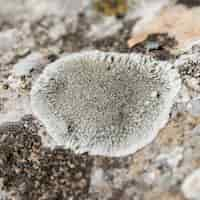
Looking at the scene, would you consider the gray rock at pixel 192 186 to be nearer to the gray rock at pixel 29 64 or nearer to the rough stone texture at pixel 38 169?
the rough stone texture at pixel 38 169

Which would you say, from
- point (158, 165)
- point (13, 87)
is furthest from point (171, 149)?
point (13, 87)

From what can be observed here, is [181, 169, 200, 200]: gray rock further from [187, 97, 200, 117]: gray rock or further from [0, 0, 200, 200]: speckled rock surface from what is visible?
[187, 97, 200, 117]: gray rock

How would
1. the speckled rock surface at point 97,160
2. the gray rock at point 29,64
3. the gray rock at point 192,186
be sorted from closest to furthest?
the gray rock at point 192,186 < the speckled rock surface at point 97,160 < the gray rock at point 29,64

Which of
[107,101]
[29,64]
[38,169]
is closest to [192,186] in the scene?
[107,101]

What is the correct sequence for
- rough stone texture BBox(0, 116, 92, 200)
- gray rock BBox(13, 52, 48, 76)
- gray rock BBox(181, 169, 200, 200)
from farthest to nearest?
1. gray rock BBox(13, 52, 48, 76)
2. rough stone texture BBox(0, 116, 92, 200)
3. gray rock BBox(181, 169, 200, 200)

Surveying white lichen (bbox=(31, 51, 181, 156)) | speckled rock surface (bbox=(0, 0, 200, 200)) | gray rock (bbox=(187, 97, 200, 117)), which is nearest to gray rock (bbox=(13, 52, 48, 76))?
speckled rock surface (bbox=(0, 0, 200, 200))

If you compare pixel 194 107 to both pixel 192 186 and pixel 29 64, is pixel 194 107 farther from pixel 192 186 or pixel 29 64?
pixel 29 64

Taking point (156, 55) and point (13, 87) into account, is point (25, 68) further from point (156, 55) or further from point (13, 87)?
point (156, 55)

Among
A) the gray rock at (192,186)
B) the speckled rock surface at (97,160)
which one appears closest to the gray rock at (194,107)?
the speckled rock surface at (97,160)
